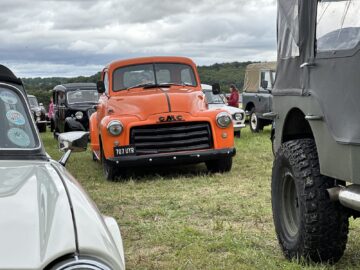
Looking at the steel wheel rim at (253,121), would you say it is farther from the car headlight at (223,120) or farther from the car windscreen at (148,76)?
the car headlight at (223,120)

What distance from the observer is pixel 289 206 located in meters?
4.60

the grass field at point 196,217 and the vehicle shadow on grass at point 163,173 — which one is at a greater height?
the grass field at point 196,217

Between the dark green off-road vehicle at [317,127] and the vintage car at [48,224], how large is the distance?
170cm

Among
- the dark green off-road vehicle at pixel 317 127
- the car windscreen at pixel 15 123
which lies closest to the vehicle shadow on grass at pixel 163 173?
the dark green off-road vehicle at pixel 317 127

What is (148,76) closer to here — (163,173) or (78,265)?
(163,173)

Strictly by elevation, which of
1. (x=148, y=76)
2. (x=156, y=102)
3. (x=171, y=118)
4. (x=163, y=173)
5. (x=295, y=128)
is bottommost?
(x=163, y=173)

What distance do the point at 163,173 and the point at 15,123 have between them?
265 inches

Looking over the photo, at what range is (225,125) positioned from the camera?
29.8ft

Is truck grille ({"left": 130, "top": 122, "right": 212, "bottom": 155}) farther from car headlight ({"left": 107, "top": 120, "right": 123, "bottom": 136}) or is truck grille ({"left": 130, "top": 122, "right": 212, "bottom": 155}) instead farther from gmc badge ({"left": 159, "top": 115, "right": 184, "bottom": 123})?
car headlight ({"left": 107, "top": 120, "right": 123, "bottom": 136})

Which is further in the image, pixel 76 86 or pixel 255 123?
pixel 255 123

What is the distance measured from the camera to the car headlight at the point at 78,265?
1800mm

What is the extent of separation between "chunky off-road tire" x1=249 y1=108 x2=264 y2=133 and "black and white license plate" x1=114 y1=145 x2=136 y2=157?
1030 centimetres

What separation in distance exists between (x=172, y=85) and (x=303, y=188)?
250 inches

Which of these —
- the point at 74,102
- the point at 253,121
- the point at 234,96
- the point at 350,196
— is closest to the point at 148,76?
the point at 350,196
